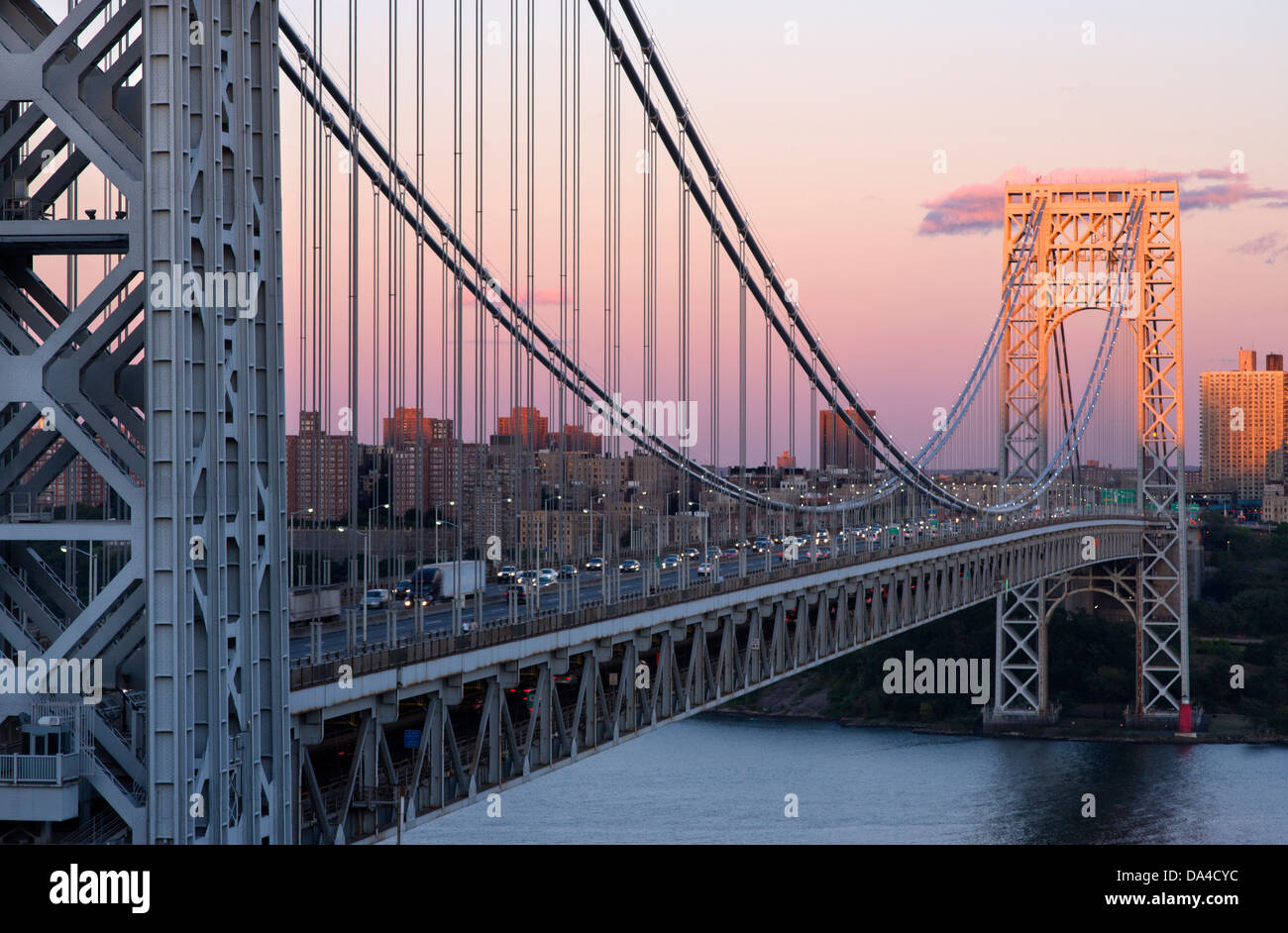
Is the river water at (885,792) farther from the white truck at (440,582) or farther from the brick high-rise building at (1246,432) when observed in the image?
→ the brick high-rise building at (1246,432)

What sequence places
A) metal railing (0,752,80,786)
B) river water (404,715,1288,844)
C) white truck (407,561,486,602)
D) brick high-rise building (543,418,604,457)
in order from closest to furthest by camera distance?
metal railing (0,752,80,786) → white truck (407,561,486,602) → brick high-rise building (543,418,604,457) → river water (404,715,1288,844)

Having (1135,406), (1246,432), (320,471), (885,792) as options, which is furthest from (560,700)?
(1246,432)

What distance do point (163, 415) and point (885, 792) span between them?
31.9 m

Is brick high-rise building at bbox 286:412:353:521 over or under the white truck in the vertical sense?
over

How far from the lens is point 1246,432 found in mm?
143125

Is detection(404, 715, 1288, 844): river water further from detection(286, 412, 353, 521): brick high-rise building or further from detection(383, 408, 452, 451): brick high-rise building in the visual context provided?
detection(286, 412, 353, 521): brick high-rise building

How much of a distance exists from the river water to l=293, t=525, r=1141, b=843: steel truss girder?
18.8ft

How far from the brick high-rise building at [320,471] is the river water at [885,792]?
344 inches

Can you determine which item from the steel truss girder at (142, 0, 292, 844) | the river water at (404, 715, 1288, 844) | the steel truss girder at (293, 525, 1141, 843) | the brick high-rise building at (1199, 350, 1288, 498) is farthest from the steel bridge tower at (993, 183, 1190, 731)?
the brick high-rise building at (1199, 350, 1288, 498)

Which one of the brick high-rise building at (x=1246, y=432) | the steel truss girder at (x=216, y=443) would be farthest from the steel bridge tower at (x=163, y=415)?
the brick high-rise building at (x=1246, y=432)

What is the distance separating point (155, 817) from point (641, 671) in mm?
10539

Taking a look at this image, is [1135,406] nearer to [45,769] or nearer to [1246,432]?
[45,769]

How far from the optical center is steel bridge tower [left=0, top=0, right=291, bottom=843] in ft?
30.6
